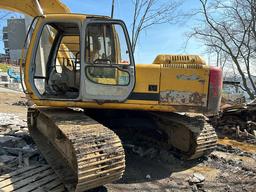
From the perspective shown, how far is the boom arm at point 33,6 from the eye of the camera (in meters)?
6.87

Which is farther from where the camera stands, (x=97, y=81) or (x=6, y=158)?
(x=6, y=158)

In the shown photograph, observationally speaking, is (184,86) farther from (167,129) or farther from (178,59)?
(167,129)

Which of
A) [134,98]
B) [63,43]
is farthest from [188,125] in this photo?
[63,43]

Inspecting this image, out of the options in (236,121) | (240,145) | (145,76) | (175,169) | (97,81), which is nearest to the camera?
(97,81)

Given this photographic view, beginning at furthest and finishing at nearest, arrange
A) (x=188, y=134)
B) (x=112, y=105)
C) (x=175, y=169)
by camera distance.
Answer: (x=188, y=134), (x=175, y=169), (x=112, y=105)

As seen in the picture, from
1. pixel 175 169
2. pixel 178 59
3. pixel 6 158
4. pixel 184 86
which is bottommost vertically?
pixel 175 169

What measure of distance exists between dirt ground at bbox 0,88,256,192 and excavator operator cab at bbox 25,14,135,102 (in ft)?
4.34

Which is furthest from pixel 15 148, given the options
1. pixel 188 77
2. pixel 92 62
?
pixel 188 77

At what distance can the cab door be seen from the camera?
591 cm

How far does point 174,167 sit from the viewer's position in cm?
677

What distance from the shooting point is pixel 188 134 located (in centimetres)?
683

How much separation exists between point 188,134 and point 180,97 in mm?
926

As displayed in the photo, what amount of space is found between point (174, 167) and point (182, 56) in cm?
204

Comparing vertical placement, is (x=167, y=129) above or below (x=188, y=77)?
below
